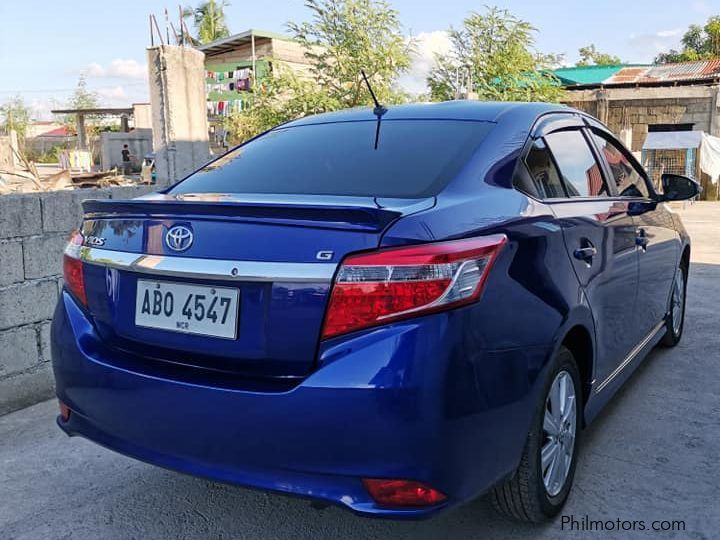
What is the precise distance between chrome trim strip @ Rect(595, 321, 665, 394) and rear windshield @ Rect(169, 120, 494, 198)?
47.8 inches

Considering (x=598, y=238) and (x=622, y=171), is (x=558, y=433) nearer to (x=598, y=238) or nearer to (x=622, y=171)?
(x=598, y=238)

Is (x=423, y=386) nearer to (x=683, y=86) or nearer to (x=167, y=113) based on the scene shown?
(x=167, y=113)

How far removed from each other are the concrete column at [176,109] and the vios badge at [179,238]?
3656 mm

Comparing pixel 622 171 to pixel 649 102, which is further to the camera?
pixel 649 102

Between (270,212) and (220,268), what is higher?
(270,212)

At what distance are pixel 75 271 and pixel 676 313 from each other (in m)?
3.93

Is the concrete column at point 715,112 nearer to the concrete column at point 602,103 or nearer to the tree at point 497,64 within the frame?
the concrete column at point 602,103

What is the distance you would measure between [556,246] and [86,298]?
1.60 metres

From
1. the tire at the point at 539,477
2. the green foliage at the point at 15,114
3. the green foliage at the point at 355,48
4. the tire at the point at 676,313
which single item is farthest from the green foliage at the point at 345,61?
the green foliage at the point at 15,114

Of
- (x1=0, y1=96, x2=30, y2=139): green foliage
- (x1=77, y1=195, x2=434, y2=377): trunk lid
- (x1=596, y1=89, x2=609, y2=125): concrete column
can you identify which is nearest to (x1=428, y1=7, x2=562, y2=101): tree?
(x1=596, y1=89, x2=609, y2=125): concrete column

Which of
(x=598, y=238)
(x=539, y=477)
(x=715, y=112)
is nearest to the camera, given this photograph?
(x=539, y=477)

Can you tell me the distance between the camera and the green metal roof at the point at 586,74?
24.5 metres

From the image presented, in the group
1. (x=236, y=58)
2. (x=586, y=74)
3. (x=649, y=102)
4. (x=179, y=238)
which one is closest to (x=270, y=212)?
(x=179, y=238)

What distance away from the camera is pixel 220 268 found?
6.28 feet
